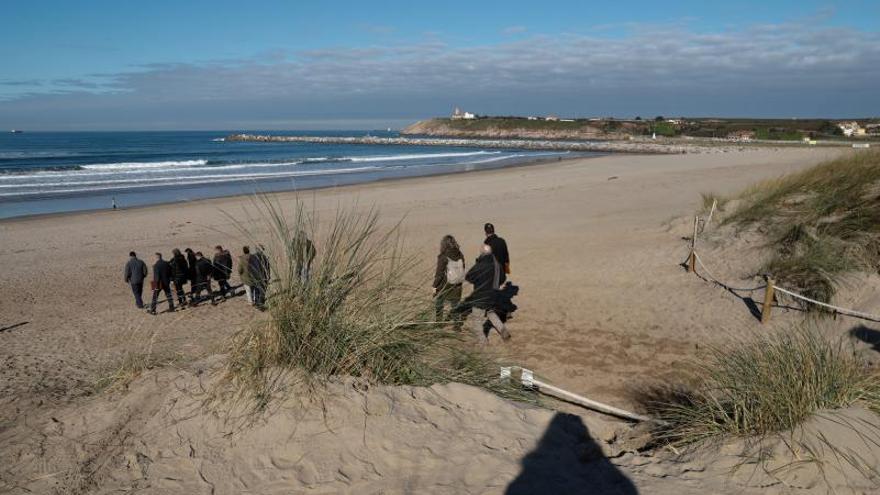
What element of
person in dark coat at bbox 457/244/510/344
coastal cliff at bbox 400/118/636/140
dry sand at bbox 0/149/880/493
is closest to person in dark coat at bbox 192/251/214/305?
dry sand at bbox 0/149/880/493

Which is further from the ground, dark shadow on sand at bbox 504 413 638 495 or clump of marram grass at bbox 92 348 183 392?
clump of marram grass at bbox 92 348 183 392

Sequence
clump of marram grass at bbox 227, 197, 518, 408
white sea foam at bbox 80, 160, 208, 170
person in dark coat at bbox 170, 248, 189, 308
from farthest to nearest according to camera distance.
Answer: white sea foam at bbox 80, 160, 208, 170
person in dark coat at bbox 170, 248, 189, 308
clump of marram grass at bbox 227, 197, 518, 408

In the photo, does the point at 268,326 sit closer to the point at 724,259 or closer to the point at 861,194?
the point at 724,259

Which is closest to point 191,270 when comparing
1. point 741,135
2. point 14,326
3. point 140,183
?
point 14,326

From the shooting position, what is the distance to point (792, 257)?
358 inches

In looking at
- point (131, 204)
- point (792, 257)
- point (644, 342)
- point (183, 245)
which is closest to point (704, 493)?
point (644, 342)

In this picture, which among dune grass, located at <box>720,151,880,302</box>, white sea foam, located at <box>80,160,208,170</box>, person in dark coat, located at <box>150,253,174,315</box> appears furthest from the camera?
white sea foam, located at <box>80,160,208,170</box>

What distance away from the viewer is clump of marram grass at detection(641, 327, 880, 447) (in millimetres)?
4156

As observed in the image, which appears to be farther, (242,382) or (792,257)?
(792,257)

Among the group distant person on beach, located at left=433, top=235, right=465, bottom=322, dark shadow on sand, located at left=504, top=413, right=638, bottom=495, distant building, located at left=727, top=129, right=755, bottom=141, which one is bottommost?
dark shadow on sand, located at left=504, top=413, right=638, bottom=495

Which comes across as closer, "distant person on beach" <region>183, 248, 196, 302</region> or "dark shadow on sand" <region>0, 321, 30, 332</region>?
"dark shadow on sand" <region>0, 321, 30, 332</region>

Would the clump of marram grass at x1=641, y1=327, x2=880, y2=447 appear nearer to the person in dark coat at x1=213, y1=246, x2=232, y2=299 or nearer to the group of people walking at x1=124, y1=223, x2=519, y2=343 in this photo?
the group of people walking at x1=124, y1=223, x2=519, y2=343

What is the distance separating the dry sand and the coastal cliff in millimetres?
85887

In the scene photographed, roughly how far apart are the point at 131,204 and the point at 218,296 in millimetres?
17700
